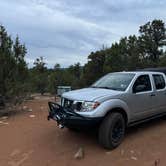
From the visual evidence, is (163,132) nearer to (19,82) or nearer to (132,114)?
(132,114)

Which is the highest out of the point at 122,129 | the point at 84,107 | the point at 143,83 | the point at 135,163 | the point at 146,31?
the point at 146,31

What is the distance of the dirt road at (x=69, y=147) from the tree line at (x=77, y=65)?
258 centimetres

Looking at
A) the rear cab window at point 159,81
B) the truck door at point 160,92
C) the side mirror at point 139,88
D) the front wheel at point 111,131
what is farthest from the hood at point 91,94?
the rear cab window at point 159,81

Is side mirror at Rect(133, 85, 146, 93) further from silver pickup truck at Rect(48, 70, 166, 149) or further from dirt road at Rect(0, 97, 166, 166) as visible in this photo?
dirt road at Rect(0, 97, 166, 166)

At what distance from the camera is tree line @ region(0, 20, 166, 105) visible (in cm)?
1091

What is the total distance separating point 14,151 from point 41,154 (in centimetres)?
67

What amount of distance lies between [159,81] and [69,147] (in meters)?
3.37

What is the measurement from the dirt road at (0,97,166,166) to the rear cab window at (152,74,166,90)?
1.10m

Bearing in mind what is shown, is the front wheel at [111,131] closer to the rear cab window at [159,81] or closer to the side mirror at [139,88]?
the side mirror at [139,88]

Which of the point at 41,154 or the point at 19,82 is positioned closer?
the point at 41,154

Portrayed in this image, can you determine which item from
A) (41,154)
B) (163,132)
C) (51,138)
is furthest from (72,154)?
(163,132)

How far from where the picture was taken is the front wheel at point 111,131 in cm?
638

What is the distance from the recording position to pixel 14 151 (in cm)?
668

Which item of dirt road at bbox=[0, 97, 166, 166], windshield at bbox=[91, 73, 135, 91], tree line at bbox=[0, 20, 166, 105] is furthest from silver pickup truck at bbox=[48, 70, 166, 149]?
tree line at bbox=[0, 20, 166, 105]
